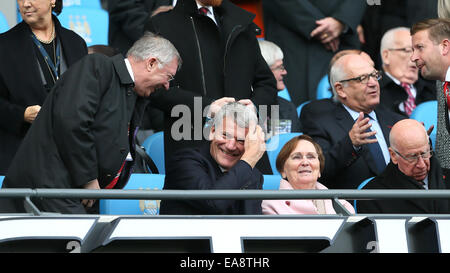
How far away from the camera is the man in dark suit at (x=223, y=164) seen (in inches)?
175

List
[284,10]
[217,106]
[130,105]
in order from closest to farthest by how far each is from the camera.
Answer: [130,105] < [217,106] < [284,10]

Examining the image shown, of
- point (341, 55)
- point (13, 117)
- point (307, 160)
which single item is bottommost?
point (307, 160)

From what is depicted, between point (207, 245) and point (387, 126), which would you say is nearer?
point (207, 245)

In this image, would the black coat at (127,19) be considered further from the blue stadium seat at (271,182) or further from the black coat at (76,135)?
the black coat at (76,135)

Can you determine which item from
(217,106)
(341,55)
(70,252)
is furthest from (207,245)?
(341,55)

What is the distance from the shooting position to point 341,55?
614 centimetres

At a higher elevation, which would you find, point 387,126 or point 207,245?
point 387,126

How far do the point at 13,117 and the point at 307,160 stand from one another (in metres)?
1.64

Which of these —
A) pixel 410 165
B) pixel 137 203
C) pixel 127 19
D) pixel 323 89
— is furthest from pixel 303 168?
pixel 127 19

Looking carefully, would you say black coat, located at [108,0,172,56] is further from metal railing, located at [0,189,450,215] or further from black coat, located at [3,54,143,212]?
metal railing, located at [0,189,450,215]

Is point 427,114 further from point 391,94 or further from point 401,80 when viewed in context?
point 401,80

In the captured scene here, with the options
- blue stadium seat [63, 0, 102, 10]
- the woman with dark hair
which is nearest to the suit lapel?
the woman with dark hair
